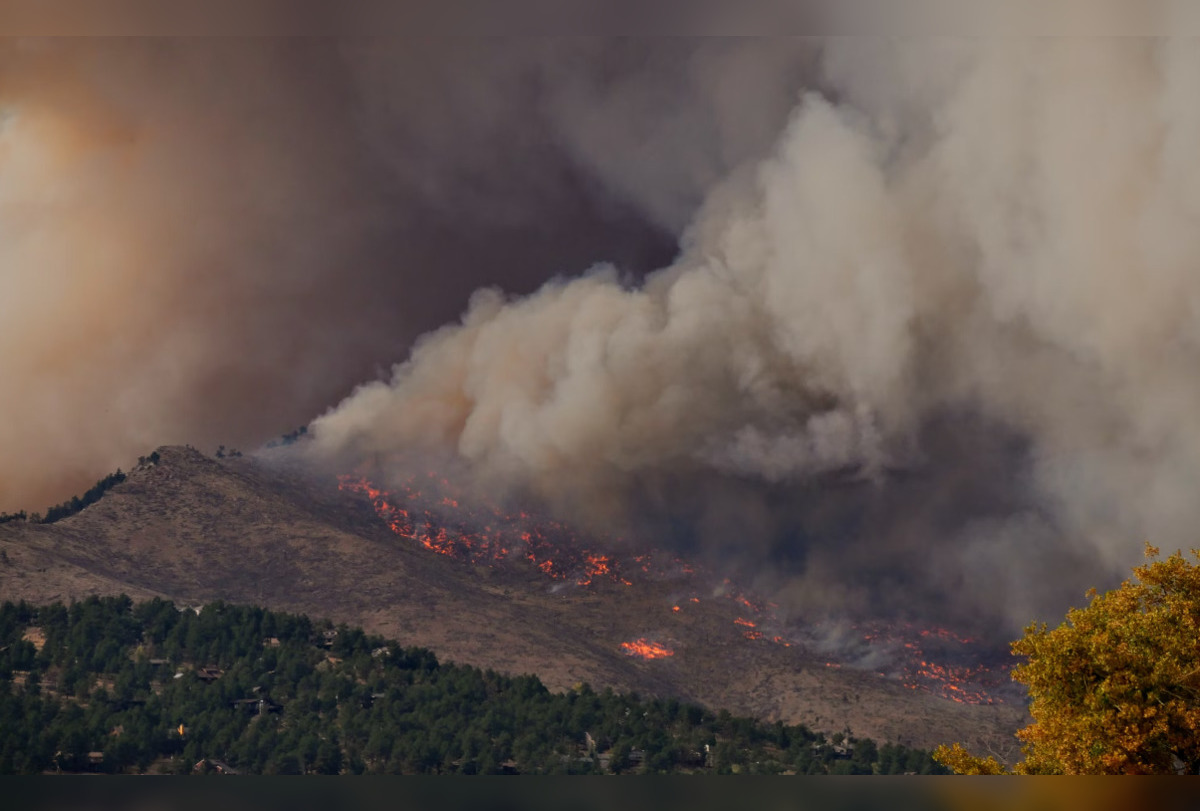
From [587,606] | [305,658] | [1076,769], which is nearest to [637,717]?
[305,658]

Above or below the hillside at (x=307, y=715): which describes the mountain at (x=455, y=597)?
above

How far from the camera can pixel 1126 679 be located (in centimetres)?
2878

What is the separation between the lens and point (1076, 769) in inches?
1151

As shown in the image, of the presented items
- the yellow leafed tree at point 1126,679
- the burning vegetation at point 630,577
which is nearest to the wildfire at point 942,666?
the burning vegetation at point 630,577

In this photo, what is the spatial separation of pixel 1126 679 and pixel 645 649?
373 ft

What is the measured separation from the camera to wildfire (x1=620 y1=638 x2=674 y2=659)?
138 meters

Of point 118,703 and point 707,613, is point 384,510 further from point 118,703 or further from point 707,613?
point 118,703

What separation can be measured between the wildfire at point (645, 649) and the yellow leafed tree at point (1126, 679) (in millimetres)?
109413

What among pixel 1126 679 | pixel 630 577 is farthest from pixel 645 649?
pixel 1126 679

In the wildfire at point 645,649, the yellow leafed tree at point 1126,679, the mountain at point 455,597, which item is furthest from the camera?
the wildfire at point 645,649

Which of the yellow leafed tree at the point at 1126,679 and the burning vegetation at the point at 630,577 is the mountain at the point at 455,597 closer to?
the burning vegetation at the point at 630,577

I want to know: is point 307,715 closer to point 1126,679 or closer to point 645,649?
point 645,649

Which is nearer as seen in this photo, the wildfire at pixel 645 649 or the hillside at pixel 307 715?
the hillside at pixel 307 715

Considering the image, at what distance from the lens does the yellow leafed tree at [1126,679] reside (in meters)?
28.4
